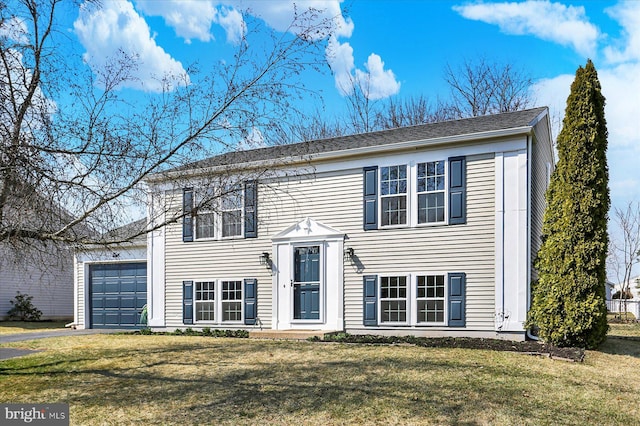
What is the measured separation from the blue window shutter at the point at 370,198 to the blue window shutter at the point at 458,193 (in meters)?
1.72

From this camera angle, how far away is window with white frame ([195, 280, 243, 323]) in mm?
14281

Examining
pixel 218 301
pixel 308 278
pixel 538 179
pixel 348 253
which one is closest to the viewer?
pixel 348 253

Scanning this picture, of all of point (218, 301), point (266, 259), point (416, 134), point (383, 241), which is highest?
point (416, 134)

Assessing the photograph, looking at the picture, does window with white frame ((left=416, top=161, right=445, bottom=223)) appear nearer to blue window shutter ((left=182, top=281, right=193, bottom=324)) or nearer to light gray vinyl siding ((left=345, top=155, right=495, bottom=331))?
light gray vinyl siding ((left=345, top=155, right=495, bottom=331))

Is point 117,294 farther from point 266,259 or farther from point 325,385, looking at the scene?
point 325,385

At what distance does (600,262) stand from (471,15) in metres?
7.03

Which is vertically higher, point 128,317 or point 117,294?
point 117,294

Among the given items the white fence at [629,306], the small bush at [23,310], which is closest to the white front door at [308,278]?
the small bush at [23,310]

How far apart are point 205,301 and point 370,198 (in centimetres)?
522

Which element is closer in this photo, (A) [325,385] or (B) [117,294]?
(A) [325,385]

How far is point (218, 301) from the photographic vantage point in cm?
1445

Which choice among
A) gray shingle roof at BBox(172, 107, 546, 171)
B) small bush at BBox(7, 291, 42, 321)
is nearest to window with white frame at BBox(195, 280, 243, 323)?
gray shingle roof at BBox(172, 107, 546, 171)

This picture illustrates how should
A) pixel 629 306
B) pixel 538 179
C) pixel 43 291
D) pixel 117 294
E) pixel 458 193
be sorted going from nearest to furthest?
pixel 458 193 → pixel 538 179 → pixel 117 294 → pixel 43 291 → pixel 629 306

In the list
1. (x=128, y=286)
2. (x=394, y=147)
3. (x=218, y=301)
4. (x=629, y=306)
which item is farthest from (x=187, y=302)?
(x=629, y=306)
